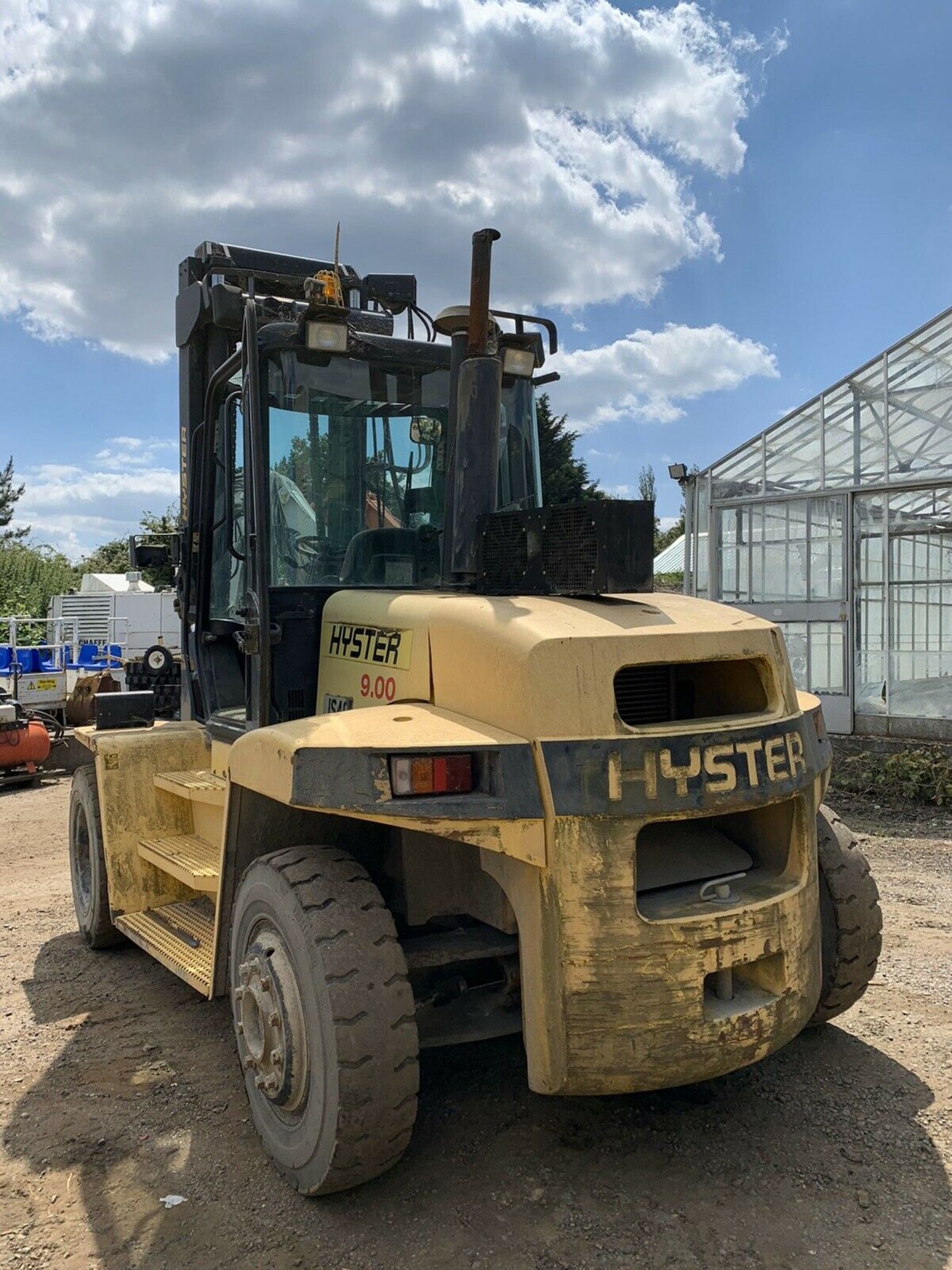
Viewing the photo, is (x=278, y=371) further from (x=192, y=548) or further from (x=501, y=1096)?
(x=501, y=1096)

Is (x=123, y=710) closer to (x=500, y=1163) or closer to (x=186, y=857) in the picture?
(x=186, y=857)

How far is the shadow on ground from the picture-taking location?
2939mm

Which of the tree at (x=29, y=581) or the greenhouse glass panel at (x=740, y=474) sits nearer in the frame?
the greenhouse glass panel at (x=740, y=474)

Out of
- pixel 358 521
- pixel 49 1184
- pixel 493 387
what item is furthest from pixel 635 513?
pixel 49 1184

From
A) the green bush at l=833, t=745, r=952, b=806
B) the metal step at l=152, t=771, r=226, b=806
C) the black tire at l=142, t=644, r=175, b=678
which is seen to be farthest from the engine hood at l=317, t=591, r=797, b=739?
the green bush at l=833, t=745, r=952, b=806

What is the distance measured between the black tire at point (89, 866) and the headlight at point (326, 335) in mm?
2795

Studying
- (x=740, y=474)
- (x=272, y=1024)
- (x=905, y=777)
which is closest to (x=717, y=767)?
(x=272, y=1024)

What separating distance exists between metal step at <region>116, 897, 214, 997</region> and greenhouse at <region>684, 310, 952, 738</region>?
9.17m

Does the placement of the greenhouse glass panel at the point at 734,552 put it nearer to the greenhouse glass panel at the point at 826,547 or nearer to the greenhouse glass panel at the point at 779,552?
the greenhouse glass panel at the point at 779,552

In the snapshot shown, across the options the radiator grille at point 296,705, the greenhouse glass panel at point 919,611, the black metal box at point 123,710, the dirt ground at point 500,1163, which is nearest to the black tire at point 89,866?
the black metal box at point 123,710

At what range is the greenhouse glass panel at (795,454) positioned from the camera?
13.0 m

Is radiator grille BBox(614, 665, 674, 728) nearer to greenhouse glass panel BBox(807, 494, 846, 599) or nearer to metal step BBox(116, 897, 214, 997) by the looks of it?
metal step BBox(116, 897, 214, 997)

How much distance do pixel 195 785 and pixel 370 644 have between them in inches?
61.5

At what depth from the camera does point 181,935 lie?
471 centimetres
